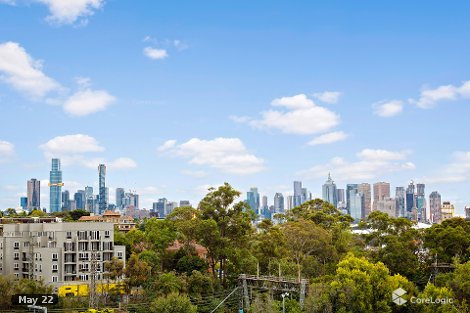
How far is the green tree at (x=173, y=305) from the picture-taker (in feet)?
120

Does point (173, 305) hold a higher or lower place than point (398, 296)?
lower

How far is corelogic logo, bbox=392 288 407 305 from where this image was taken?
34812 millimetres

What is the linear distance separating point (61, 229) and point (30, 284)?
6672 mm

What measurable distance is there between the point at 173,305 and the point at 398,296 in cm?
1345

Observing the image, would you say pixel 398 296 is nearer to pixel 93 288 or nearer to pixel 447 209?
pixel 93 288

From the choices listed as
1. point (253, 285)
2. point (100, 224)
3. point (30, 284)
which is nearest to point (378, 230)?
point (253, 285)

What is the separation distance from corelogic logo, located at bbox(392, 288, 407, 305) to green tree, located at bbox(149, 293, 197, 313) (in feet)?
40.0

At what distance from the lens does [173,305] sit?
36.8m

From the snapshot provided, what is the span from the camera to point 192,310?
3709 cm

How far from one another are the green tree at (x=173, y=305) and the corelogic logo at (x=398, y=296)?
12.2m
